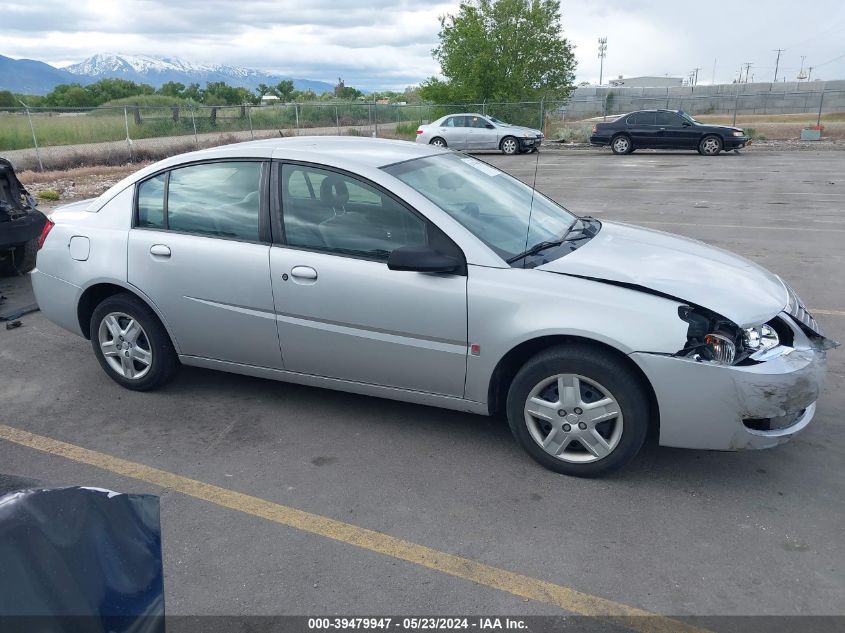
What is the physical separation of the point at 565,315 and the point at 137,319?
9.12 ft

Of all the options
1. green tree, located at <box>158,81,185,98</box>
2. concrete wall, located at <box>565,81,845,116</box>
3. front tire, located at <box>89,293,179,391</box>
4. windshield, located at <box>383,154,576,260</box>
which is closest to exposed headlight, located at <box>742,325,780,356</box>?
windshield, located at <box>383,154,576,260</box>

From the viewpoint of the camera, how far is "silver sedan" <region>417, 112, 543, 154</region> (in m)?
24.5

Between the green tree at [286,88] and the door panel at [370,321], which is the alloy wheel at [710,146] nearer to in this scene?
the door panel at [370,321]

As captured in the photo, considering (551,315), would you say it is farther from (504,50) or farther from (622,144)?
(504,50)

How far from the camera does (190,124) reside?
26922 millimetres

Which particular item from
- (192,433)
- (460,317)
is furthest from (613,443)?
(192,433)

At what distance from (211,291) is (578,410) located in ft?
7.45

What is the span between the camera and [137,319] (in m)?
4.57

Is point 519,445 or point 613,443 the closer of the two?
point 613,443

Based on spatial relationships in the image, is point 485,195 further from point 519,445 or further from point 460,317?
point 519,445

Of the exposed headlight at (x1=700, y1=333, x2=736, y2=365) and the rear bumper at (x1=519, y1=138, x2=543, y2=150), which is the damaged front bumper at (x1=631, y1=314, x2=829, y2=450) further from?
the rear bumper at (x1=519, y1=138, x2=543, y2=150)

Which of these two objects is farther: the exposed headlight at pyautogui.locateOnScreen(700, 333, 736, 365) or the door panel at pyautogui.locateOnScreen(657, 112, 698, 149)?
the door panel at pyautogui.locateOnScreen(657, 112, 698, 149)

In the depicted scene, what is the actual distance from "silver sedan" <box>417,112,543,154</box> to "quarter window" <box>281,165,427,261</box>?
69.0 ft

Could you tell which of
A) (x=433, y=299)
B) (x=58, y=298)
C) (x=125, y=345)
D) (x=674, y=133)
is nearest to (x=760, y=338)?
(x=433, y=299)
